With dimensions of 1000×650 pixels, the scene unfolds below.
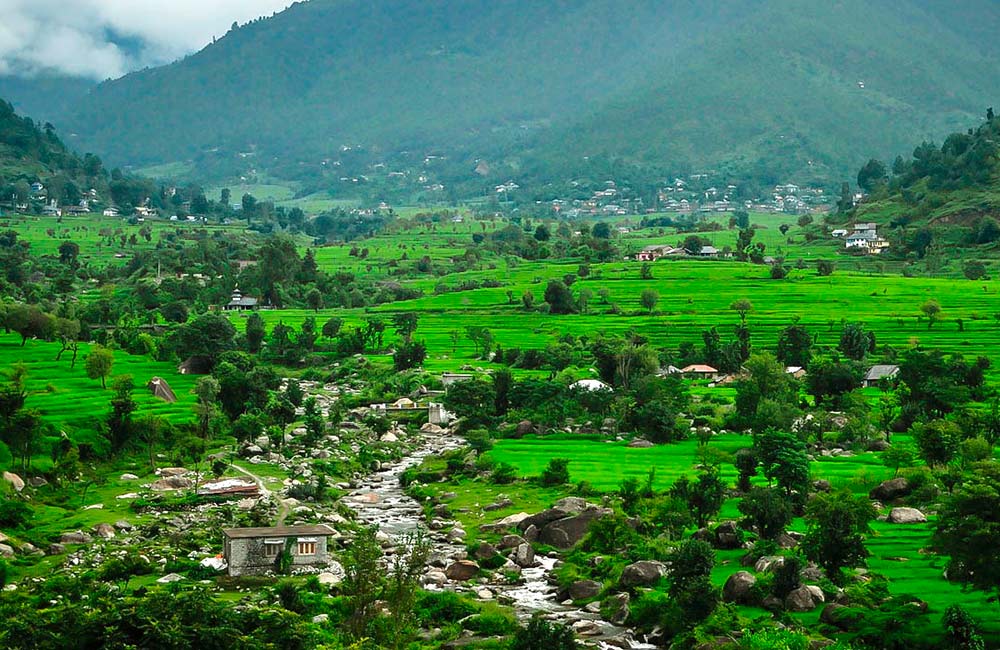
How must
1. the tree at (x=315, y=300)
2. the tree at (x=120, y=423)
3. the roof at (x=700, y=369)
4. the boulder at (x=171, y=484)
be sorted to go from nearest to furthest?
1. the boulder at (x=171, y=484)
2. the tree at (x=120, y=423)
3. the roof at (x=700, y=369)
4. the tree at (x=315, y=300)

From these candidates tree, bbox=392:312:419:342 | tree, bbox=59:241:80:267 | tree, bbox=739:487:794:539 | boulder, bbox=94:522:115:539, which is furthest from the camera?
tree, bbox=59:241:80:267

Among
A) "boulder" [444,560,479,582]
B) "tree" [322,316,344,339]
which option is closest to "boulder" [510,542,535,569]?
"boulder" [444,560,479,582]

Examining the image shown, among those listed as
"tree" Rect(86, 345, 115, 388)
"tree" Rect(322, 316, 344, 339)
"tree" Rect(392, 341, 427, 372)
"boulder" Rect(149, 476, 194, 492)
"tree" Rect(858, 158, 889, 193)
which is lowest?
"boulder" Rect(149, 476, 194, 492)

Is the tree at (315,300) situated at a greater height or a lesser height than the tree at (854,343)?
greater

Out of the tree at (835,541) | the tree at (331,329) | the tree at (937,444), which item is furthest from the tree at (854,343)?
the tree at (835,541)

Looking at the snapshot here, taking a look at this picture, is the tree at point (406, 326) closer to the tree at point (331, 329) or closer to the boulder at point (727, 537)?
the tree at point (331, 329)

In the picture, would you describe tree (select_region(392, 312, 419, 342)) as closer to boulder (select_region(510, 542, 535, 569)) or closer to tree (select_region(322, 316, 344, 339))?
tree (select_region(322, 316, 344, 339))

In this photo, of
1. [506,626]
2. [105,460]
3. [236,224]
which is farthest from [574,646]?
[236,224]
